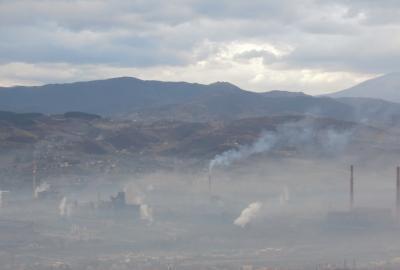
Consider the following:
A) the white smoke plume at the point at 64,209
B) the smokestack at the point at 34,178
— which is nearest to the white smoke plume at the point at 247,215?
the white smoke plume at the point at 64,209

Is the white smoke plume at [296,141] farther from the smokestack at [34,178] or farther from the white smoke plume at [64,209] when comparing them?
the white smoke plume at [64,209]

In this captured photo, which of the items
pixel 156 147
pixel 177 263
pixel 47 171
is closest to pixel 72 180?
pixel 47 171

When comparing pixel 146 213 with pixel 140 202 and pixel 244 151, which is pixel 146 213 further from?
pixel 244 151

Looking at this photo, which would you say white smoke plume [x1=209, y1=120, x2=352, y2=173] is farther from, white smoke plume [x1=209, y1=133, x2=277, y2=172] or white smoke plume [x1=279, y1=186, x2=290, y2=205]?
white smoke plume [x1=279, y1=186, x2=290, y2=205]

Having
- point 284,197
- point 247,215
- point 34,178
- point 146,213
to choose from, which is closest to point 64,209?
point 146,213

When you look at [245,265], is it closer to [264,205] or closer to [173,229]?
[173,229]
